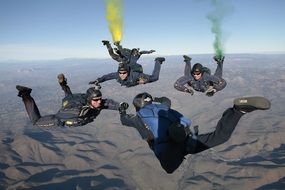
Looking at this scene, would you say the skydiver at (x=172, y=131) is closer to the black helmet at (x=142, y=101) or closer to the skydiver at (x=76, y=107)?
the black helmet at (x=142, y=101)

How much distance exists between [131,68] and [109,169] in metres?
176

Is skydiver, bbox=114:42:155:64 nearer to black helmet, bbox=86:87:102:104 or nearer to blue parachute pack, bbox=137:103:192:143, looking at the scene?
black helmet, bbox=86:87:102:104

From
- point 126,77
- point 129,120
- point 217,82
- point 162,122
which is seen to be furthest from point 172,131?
point 217,82

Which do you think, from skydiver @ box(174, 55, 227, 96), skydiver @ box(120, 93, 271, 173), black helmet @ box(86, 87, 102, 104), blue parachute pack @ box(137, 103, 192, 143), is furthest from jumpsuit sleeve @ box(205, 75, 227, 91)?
blue parachute pack @ box(137, 103, 192, 143)

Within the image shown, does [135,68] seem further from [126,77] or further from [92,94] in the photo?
[92,94]

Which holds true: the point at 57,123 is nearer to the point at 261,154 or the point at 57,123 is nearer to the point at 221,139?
the point at 221,139

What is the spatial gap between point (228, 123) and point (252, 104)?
115cm

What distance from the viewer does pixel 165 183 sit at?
16588cm

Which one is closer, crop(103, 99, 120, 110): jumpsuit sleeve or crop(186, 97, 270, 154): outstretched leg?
crop(186, 97, 270, 154): outstretched leg

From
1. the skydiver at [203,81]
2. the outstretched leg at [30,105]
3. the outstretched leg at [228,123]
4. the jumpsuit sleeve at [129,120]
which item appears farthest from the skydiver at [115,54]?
the outstretched leg at [228,123]

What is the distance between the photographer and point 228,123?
8.43 meters

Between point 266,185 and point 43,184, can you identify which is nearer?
point 266,185

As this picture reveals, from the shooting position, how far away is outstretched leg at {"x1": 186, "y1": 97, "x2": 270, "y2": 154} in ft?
24.6

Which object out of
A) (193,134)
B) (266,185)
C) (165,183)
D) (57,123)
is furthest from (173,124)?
(165,183)
